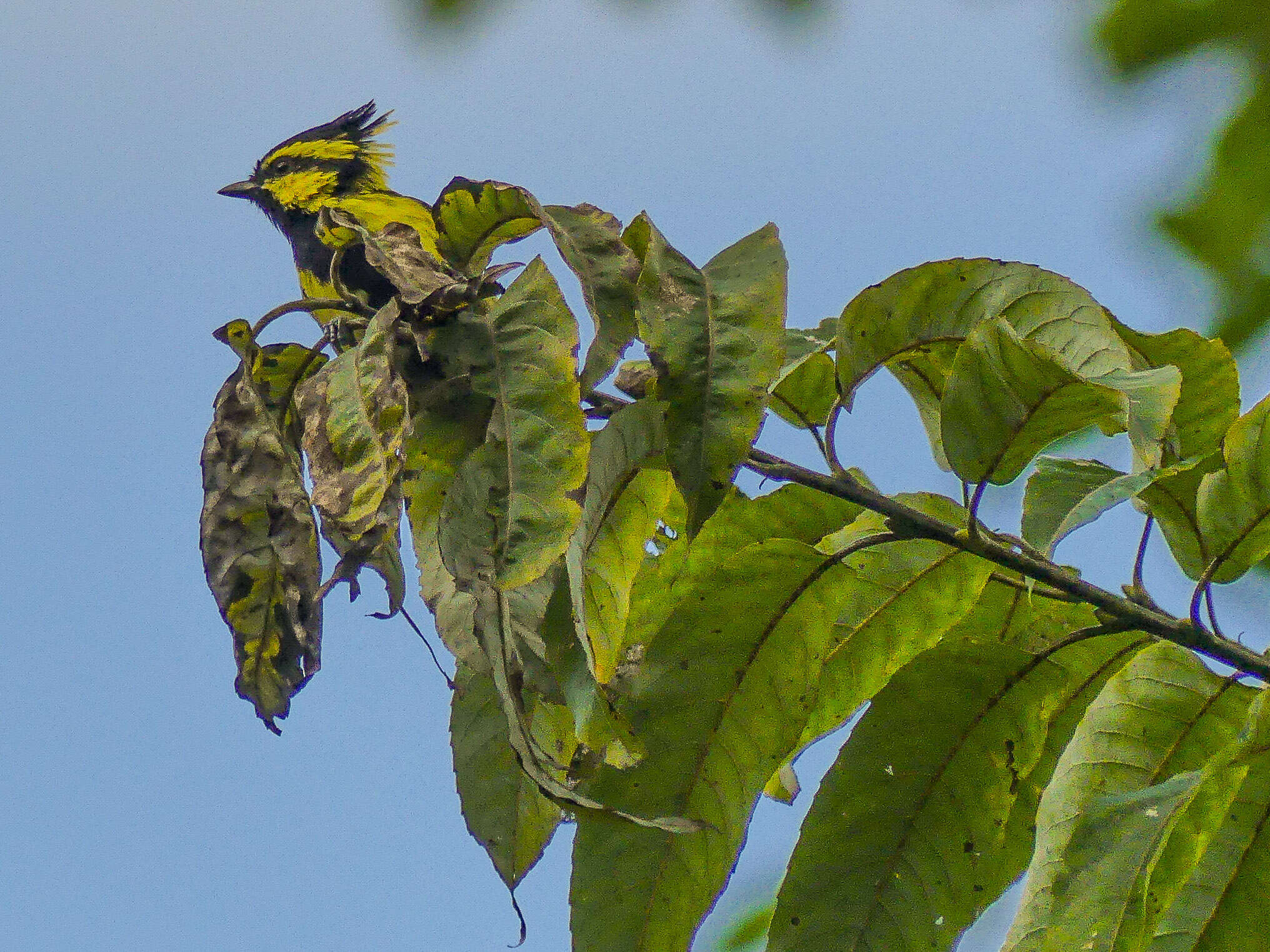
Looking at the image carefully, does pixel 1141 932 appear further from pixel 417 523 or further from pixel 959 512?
pixel 417 523

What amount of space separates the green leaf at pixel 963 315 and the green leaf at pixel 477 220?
0.35 m

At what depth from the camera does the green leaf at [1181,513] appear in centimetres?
142

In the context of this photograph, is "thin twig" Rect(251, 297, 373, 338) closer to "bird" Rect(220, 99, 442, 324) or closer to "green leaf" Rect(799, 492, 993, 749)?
"green leaf" Rect(799, 492, 993, 749)

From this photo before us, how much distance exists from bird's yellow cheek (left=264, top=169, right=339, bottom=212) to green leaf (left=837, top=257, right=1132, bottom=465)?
4.03 m

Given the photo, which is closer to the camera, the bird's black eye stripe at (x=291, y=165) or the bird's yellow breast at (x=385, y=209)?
the bird's yellow breast at (x=385, y=209)

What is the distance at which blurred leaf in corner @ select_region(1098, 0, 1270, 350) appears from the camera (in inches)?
68.2

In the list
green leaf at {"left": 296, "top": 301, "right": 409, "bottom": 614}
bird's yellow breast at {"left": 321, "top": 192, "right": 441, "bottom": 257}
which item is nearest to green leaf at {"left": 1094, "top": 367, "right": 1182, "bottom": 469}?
green leaf at {"left": 296, "top": 301, "right": 409, "bottom": 614}

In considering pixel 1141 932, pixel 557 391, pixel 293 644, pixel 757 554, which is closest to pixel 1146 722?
pixel 1141 932

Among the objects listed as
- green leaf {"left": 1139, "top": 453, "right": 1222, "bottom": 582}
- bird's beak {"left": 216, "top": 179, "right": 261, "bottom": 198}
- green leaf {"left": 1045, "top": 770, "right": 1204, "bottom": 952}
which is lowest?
green leaf {"left": 1045, "top": 770, "right": 1204, "bottom": 952}

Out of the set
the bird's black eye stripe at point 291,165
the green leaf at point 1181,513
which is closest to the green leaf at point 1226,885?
the green leaf at point 1181,513

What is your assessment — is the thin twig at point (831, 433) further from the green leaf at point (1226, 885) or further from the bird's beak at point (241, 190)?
the bird's beak at point (241, 190)

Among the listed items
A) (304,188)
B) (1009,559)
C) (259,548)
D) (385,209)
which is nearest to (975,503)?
(1009,559)

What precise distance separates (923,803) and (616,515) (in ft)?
1.68

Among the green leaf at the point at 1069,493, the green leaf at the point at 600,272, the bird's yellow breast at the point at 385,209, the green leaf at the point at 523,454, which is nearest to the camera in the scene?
the green leaf at the point at 523,454
